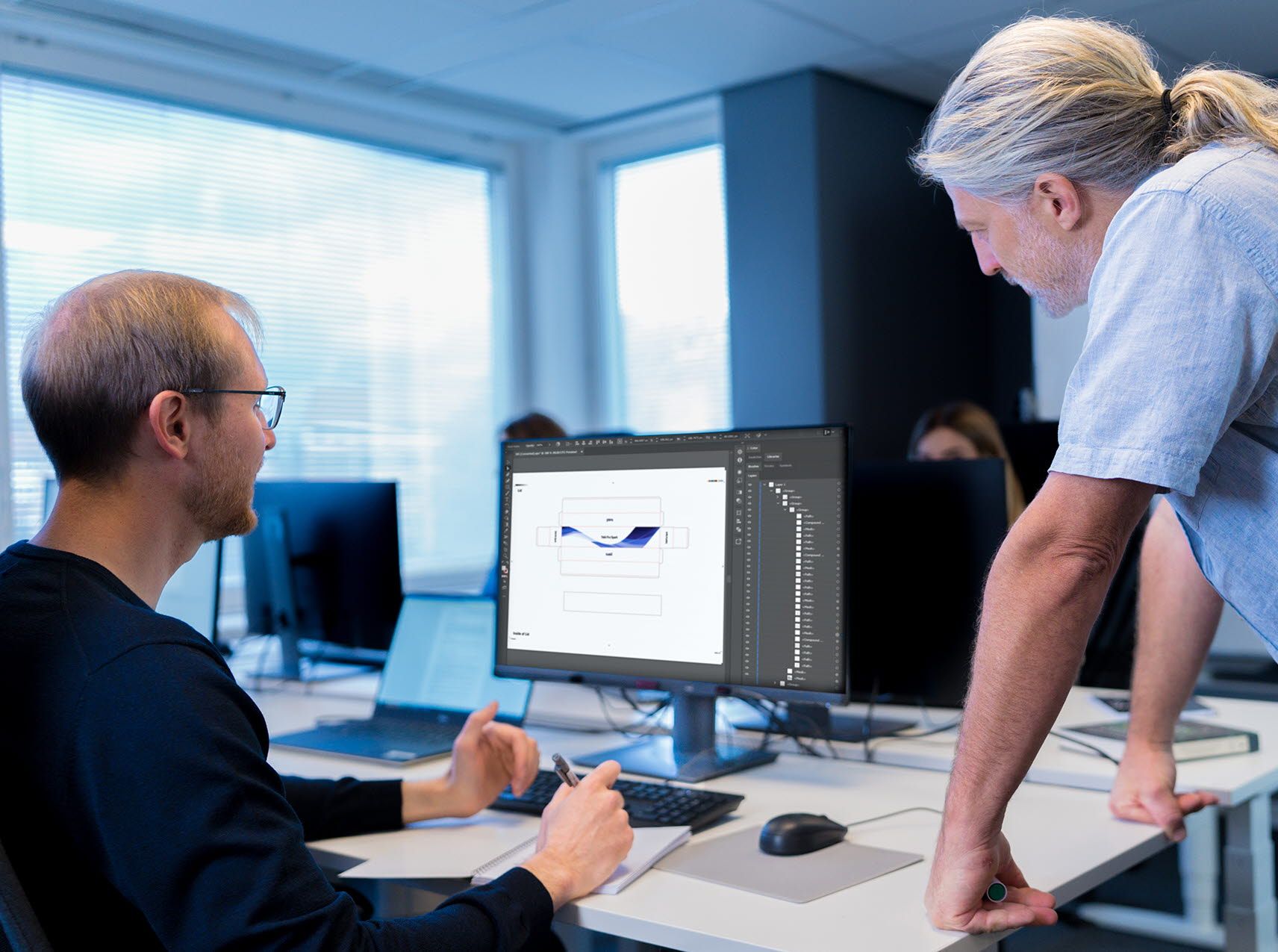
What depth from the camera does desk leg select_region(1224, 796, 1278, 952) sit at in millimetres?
1570

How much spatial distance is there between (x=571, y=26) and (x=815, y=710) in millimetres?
2486

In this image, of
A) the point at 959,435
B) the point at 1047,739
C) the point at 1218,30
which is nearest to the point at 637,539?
the point at 1047,739

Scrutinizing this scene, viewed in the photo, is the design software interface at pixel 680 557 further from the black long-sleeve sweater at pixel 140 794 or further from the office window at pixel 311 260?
the office window at pixel 311 260

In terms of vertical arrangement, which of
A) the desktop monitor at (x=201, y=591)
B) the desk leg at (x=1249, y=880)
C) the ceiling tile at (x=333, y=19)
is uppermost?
the ceiling tile at (x=333, y=19)

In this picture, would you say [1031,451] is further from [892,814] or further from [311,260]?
[311,260]

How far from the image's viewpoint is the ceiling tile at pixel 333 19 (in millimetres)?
3434

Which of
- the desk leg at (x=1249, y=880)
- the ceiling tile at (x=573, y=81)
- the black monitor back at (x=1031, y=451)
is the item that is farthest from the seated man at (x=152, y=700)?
the ceiling tile at (x=573, y=81)

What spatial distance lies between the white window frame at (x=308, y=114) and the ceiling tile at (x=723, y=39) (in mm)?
967

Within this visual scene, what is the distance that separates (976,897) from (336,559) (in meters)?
1.73

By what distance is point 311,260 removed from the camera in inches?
171

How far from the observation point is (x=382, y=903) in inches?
71.4

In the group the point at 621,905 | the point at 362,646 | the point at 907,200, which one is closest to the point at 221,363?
the point at 621,905

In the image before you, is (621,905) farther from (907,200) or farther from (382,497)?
(907,200)

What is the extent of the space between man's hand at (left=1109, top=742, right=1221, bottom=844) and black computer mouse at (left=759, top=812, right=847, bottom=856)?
0.36 metres
